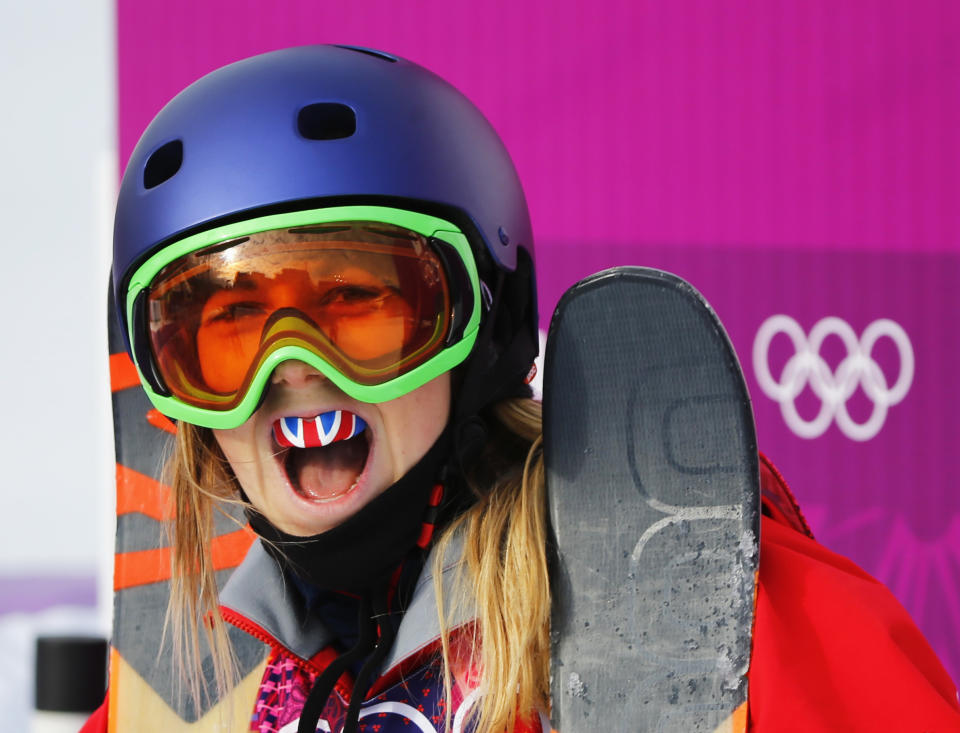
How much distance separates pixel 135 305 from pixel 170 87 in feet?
5.44

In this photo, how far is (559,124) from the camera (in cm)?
289

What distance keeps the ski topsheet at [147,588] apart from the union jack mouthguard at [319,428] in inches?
15.1

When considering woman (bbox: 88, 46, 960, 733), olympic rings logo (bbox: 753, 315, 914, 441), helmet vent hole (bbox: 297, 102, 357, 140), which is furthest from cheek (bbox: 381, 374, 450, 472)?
olympic rings logo (bbox: 753, 315, 914, 441)

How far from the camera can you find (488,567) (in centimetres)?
112

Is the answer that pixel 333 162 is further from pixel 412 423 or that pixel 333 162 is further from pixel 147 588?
pixel 147 588

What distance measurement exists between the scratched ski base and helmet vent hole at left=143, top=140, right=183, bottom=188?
22.0 inches

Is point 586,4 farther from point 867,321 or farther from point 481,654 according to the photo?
point 481,654

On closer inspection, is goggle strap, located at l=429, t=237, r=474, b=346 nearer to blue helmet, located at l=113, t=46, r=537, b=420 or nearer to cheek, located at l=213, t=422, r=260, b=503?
blue helmet, located at l=113, t=46, r=537, b=420

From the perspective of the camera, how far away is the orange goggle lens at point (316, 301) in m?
1.11

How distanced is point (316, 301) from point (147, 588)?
2.26ft

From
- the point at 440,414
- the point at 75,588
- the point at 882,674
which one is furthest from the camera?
the point at 75,588

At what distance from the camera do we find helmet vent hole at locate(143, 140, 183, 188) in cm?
125

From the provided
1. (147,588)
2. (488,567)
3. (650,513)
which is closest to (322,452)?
(488,567)

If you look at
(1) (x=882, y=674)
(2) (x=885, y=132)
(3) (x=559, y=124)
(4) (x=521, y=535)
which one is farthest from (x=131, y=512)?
(2) (x=885, y=132)
